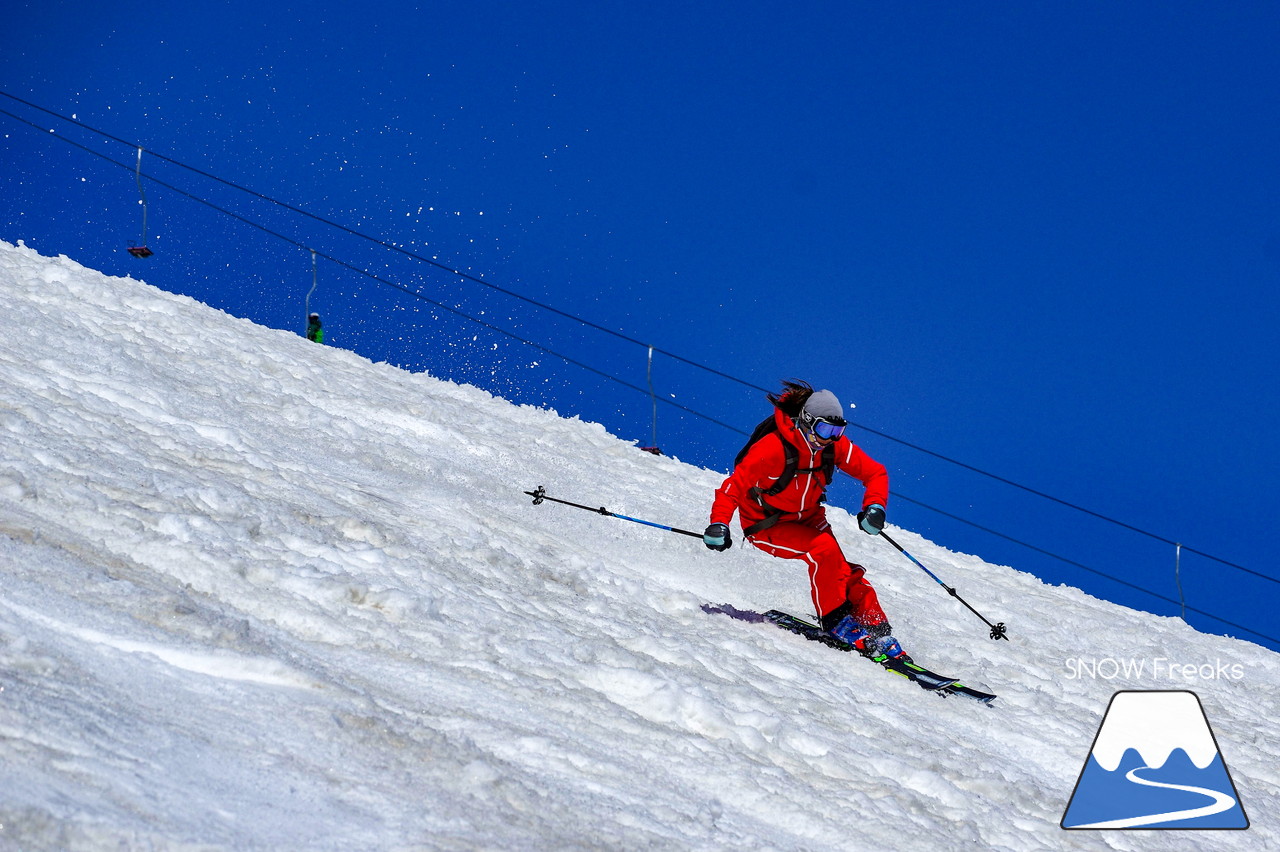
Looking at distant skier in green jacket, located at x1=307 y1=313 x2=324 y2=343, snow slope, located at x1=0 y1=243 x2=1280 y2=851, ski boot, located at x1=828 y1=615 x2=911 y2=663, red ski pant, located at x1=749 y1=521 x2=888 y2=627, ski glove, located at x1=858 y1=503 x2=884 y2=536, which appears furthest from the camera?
distant skier in green jacket, located at x1=307 y1=313 x2=324 y2=343

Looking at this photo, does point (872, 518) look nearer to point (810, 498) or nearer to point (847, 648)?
point (810, 498)

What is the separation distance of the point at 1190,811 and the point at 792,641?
243 cm

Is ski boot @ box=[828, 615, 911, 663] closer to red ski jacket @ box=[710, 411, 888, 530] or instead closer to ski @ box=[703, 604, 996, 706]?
ski @ box=[703, 604, 996, 706]

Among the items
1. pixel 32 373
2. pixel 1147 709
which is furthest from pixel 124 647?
pixel 1147 709

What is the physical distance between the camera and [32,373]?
311 inches

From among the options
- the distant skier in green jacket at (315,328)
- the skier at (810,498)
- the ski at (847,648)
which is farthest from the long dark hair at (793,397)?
the distant skier in green jacket at (315,328)

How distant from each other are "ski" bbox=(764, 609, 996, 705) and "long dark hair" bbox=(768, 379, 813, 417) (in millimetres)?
1335

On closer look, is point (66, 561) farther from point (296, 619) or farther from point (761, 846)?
point (761, 846)

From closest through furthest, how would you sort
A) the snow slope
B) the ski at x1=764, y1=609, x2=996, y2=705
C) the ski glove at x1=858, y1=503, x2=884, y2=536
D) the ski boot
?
the snow slope < the ski at x1=764, y1=609, x2=996, y2=705 < the ski boot < the ski glove at x1=858, y1=503, x2=884, y2=536

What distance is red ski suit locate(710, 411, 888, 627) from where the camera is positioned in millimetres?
7215

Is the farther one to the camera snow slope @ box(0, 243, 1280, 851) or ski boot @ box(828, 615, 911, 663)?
ski boot @ box(828, 615, 911, 663)

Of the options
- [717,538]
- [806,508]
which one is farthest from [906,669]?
[717,538]

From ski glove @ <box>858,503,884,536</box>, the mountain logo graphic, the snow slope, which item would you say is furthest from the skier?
the mountain logo graphic

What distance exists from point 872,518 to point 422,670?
3.76m
